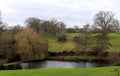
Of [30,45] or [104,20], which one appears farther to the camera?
[104,20]

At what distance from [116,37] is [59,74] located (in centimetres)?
7875

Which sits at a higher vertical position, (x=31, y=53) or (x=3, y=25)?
(x=3, y=25)

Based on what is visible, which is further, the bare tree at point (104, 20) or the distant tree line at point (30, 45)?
the bare tree at point (104, 20)

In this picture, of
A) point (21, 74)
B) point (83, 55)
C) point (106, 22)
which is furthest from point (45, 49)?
point (21, 74)

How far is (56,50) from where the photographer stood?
84.6 meters

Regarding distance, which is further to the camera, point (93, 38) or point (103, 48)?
point (93, 38)

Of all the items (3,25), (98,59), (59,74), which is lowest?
(98,59)

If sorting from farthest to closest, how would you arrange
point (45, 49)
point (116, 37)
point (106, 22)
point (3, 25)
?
point (106, 22)
point (116, 37)
point (3, 25)
point (45, 49)

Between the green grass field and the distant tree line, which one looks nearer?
the distant tree line

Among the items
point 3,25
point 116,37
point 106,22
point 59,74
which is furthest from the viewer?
point 106,22

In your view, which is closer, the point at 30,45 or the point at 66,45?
the point at 30,45

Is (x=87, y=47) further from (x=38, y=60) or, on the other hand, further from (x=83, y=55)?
(x=38, y=60)

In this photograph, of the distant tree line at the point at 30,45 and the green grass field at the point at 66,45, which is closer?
the distant tree line at the point at 30,45

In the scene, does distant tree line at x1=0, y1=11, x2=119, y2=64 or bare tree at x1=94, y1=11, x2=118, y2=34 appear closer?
distant tree line at x1=0, y1=11, x2=119, y2=64
